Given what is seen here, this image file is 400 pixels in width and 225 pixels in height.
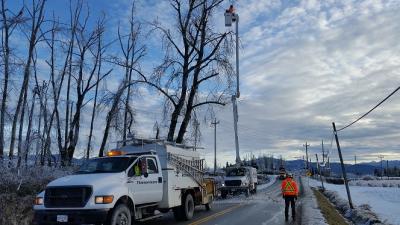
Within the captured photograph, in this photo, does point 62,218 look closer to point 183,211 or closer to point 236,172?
point 183,211

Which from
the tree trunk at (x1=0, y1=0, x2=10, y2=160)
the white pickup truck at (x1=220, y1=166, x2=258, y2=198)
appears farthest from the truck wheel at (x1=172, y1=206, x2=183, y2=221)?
the white pickup truck at (x1=220, y1=166, x2=258, y2=198)

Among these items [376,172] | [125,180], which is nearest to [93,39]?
[125,180]

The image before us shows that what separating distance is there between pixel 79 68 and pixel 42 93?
5.65 meters

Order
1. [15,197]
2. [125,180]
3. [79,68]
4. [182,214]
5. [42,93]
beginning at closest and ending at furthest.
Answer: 1. [125,180]
2. [15,197]
3. [182,214]
4. [79,68]
5. [42,93]

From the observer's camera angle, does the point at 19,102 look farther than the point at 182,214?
Yes

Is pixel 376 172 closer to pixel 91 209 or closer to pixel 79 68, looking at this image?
pixel 79 68

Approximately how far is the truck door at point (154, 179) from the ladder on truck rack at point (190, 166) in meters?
1.20

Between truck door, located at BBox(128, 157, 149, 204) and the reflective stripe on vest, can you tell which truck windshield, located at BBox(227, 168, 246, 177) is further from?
truck door, located at BBox(128, 157, 149, 204)

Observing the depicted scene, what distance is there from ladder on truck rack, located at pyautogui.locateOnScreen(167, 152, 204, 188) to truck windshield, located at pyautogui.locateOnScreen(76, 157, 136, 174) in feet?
9.23

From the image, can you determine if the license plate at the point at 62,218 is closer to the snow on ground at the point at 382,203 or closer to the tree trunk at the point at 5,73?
the tree trunk at the point at 5,73

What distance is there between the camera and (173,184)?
711 inches

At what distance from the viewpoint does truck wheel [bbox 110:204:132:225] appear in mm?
13633

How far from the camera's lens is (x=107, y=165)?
50.5 ft

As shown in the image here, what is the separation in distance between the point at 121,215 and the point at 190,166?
21.9ft
